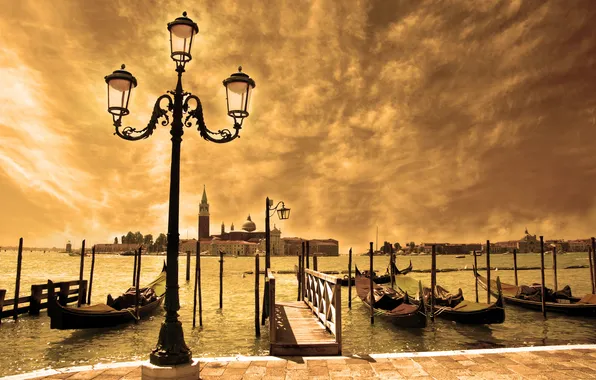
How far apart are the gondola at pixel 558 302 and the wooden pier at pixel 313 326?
36.8 ft

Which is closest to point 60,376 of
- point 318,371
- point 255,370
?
point 255,370

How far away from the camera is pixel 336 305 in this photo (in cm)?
758

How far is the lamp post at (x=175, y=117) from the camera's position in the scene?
4988mm

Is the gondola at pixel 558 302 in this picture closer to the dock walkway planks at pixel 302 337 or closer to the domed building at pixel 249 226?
the dock walkway planks at pixel 302 337

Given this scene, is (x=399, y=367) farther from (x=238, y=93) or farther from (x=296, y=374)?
(x=238, y=93)

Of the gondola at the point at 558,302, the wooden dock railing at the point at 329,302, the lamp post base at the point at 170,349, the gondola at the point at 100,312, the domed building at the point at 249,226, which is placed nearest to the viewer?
the lamp post base at the point at 170,349

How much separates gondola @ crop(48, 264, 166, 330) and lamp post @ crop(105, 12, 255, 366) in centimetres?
920

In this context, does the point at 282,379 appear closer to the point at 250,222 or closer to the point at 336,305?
the point at 336,305

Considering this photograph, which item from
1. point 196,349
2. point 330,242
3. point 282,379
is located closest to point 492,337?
point 196,349

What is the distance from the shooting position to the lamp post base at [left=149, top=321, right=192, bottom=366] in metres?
4.88

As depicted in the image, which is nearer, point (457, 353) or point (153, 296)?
point (457, 353)

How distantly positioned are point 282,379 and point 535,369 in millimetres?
3364

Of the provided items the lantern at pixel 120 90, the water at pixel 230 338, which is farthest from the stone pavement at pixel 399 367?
the water at pixel 230 338

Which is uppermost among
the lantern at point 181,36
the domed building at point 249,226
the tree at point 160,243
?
the domed building at point 249,226
